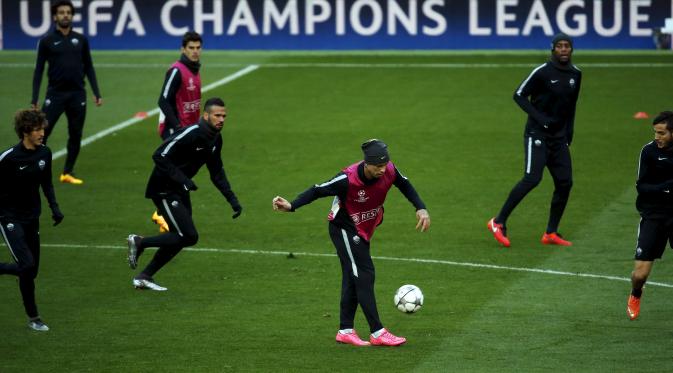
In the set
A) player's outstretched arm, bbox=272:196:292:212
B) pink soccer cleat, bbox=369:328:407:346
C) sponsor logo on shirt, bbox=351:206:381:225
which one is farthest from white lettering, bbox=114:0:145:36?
pink soccer cleat, bbox=369:328:407:346

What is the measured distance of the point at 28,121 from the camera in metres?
12.4

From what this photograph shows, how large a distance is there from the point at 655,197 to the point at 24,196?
616 cm

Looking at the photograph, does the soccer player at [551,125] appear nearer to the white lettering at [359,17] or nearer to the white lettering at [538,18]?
the white lettering at [538,18]

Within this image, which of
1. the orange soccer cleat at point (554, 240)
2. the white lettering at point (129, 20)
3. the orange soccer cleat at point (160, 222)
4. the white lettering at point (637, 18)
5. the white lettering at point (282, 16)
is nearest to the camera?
the orange soccer cleat at point (554, 240)

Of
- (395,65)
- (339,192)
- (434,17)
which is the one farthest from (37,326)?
(434,17)

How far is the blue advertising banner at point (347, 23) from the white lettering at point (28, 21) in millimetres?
25

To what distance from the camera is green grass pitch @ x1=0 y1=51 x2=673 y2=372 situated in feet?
39.8

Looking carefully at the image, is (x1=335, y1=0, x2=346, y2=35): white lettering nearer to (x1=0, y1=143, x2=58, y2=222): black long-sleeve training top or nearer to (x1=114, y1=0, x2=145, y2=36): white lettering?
(x1=114, y1=0, x2=145, y2=36): white lettering

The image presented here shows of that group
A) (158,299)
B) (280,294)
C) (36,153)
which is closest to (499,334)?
(280,294)

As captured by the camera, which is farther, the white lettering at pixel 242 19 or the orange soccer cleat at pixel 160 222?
the white lettering at pixel 242 19

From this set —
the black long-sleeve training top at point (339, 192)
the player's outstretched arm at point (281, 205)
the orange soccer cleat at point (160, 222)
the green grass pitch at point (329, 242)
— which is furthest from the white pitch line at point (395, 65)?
the player's outstretched arm at point (281, 205)

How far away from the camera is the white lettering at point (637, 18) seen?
3086cm

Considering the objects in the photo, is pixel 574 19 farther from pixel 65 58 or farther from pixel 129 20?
pixel 65 58

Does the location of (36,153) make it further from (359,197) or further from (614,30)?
(614,30)
